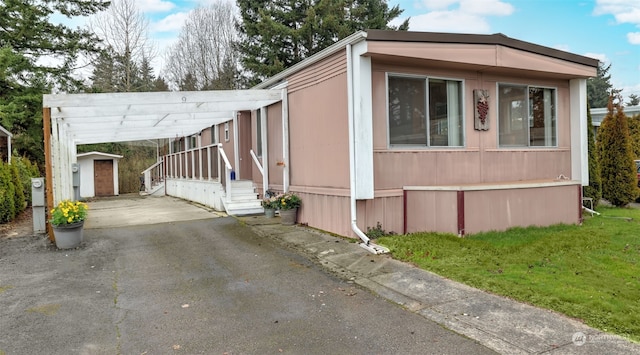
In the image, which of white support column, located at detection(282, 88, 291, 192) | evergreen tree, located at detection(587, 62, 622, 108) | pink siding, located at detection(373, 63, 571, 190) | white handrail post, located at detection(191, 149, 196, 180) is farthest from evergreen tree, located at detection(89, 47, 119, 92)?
evergreen tree, located at detection(587, 62, 622, 108)

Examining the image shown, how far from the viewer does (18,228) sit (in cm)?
898

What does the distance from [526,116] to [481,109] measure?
1.53 m

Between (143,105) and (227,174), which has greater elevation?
(143,105)

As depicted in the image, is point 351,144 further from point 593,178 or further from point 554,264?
point 593,178

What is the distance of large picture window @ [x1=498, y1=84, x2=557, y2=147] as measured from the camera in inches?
336

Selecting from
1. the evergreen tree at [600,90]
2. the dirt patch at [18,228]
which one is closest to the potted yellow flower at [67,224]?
the dirt patch at [18,228]

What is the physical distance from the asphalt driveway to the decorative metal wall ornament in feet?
14.9

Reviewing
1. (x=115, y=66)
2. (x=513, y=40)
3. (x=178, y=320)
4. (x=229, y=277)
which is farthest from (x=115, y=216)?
(x=115, y=66)

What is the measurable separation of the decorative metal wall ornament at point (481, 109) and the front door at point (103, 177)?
1970 centimetres

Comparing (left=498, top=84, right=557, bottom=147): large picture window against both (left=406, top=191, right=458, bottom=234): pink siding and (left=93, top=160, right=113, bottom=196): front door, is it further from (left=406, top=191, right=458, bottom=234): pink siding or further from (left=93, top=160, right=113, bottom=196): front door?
(left=93, top=160, right=113, bottom=196): front door

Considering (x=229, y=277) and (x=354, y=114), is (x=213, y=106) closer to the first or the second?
(x=354, y=114)

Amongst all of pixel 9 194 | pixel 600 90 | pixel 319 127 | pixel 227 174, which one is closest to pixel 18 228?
pixel 9 194

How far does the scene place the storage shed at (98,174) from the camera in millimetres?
20094

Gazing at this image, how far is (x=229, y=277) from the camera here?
523cm
